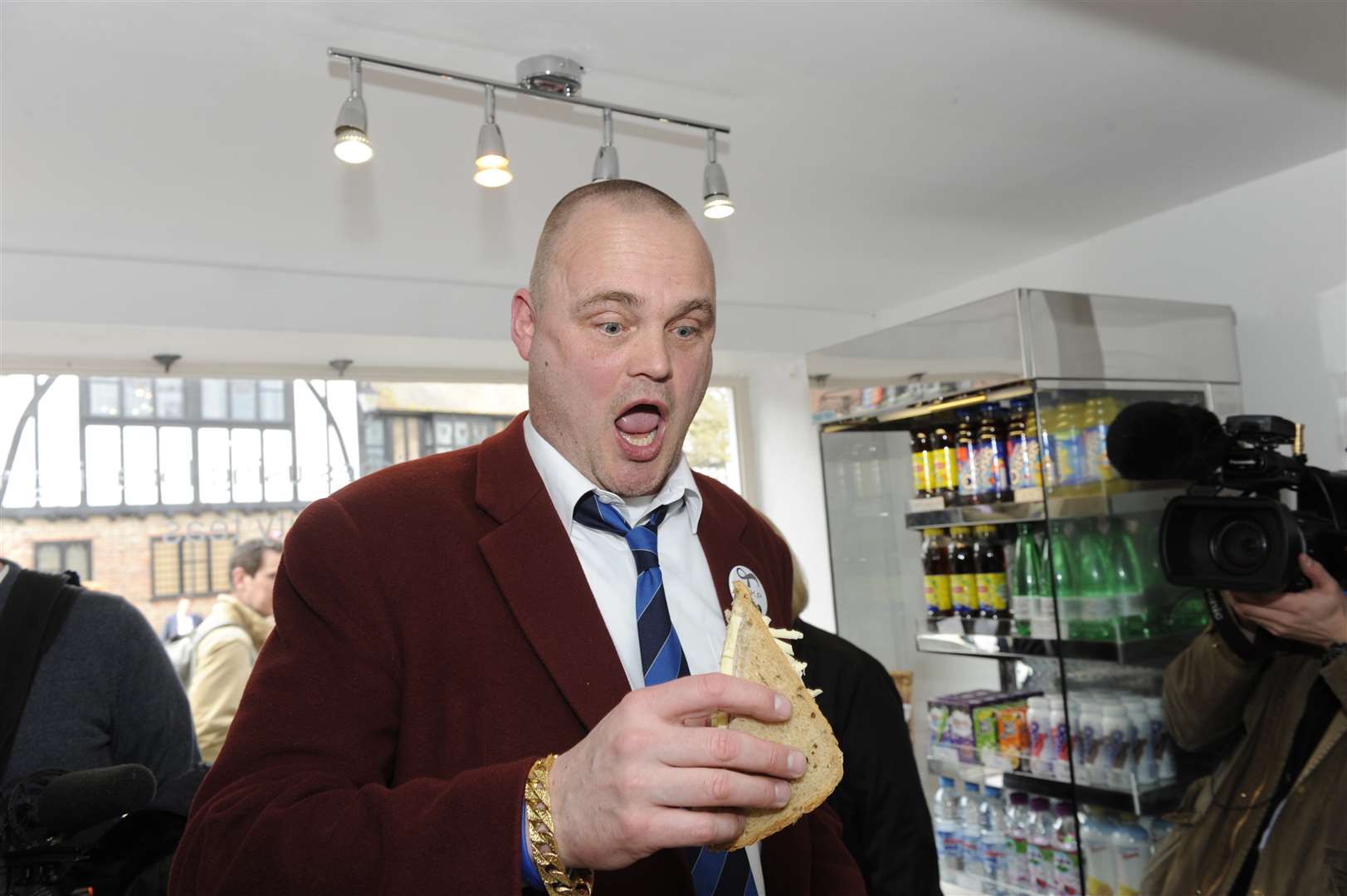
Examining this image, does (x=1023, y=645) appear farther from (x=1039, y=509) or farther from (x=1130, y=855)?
(x=1130, y=855)

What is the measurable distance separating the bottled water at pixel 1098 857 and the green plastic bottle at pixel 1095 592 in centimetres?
53

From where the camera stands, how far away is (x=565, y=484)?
1.28 meters

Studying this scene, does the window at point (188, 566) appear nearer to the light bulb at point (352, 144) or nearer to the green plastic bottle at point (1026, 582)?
the light bulb at point (352, 144)

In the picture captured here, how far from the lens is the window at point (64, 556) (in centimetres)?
481

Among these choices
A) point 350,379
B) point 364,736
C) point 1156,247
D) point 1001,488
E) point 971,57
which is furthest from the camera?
point 350,379

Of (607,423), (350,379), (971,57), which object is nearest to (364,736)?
(607,423)

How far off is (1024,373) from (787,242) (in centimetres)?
182

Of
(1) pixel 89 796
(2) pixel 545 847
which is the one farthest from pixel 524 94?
(2) pixel 545 847

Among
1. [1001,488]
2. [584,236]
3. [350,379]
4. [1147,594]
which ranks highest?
[350,379]

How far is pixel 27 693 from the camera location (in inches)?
69.9

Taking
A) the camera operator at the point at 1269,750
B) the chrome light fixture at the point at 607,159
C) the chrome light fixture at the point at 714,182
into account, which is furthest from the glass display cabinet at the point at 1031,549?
the chrome light fixture at the point at 607,159

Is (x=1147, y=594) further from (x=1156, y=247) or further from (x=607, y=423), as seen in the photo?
(x=607, y=423)

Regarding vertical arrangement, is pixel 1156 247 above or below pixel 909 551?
above

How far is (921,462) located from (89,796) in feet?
8.19
